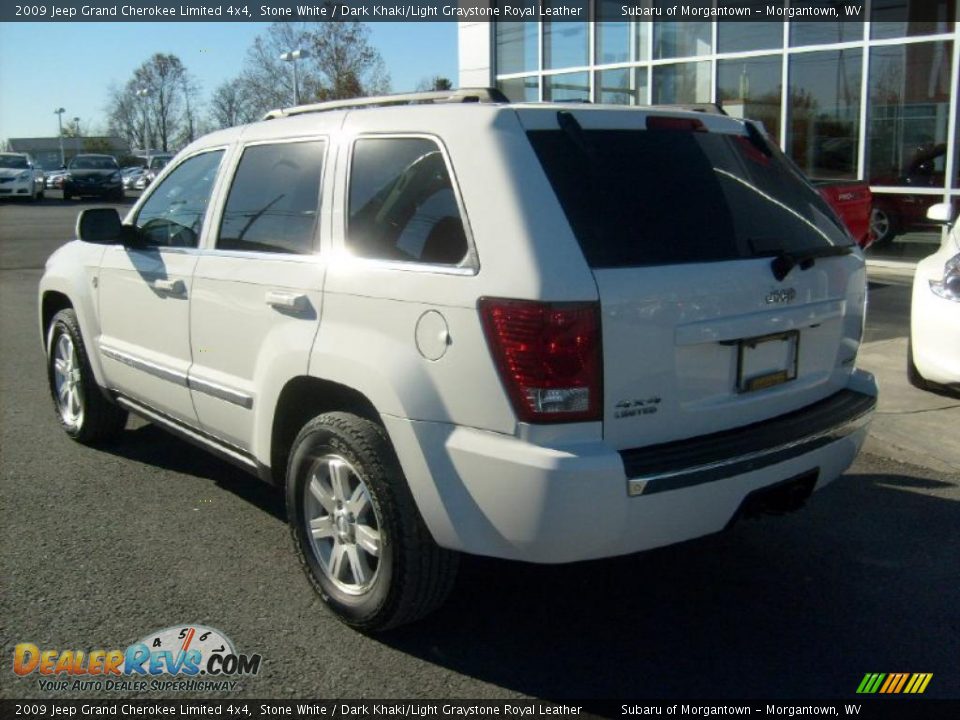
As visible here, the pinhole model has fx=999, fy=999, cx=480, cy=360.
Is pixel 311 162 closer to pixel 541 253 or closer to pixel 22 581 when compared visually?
A: pixel 541 253

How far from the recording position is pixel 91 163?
37.2 meters

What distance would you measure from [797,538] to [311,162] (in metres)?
2.66

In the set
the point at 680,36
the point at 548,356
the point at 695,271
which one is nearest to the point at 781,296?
the point at 695,271

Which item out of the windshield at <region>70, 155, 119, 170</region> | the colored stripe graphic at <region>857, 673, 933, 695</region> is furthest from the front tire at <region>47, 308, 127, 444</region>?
the windshield at <region>70, 155, 119, 170</region>

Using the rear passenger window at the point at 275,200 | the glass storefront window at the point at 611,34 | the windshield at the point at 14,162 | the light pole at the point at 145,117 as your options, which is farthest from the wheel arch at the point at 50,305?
the light pole at the point at 145,117

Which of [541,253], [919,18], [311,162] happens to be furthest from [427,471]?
[919,18]

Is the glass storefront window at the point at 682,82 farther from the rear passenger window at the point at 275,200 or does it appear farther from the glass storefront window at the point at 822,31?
the rear passenger window at the point at 275,200

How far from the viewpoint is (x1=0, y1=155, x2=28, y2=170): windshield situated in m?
35.9

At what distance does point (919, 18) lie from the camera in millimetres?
13375

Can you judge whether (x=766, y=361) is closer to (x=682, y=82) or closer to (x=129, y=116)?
(x=682, y=82)

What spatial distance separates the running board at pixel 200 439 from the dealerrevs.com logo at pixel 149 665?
2.62 feet

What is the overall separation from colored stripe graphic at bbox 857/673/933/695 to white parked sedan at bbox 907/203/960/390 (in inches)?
126

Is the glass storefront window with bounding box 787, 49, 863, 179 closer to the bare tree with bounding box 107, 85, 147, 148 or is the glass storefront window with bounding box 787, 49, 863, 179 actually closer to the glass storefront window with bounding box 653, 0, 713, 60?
the glass storefront window with bounding box 653, 0, 713, 60

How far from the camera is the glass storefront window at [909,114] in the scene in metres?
13.0
